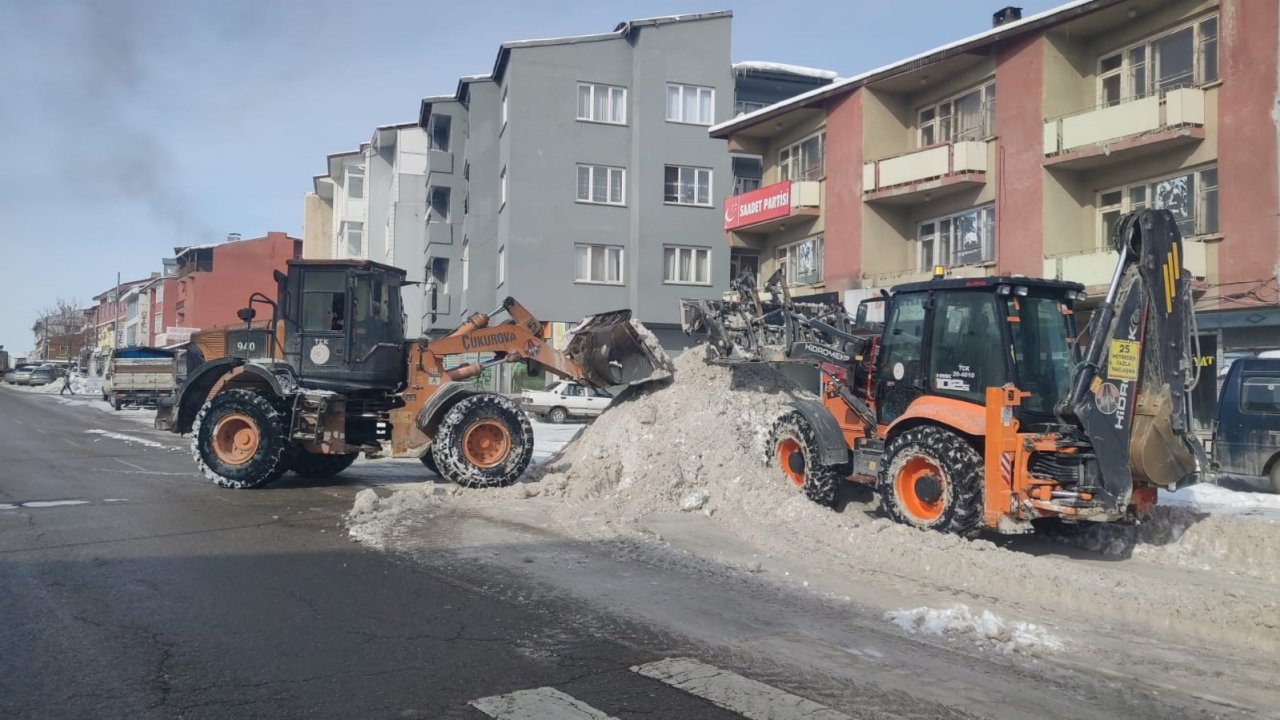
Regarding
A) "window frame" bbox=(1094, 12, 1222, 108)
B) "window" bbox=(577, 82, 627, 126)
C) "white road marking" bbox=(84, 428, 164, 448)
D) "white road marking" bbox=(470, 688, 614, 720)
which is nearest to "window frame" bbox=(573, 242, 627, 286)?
"window" bbox=(577, 82, 627, 126)

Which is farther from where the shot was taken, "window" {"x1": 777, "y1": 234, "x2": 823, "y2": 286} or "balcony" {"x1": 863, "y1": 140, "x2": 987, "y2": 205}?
"window" {"x1": 777, "y1": 234, "x2": 823, "y2": 286}

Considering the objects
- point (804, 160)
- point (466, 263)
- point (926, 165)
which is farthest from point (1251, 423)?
point (466, 263)

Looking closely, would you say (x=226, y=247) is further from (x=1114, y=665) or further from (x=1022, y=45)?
(x=1114, y=665)

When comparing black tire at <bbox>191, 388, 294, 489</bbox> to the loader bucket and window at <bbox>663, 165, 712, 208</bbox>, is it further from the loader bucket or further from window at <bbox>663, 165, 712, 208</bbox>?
window at <bbox>663, 165, 712, 208</bbox>

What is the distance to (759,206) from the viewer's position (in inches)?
1161

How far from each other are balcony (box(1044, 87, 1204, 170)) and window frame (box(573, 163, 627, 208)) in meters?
17.3

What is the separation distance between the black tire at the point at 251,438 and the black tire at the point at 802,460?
671cm

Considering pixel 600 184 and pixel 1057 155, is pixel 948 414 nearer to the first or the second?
pixel 1057 155

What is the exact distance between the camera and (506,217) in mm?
34062

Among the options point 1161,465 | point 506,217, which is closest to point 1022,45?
point 1161,465

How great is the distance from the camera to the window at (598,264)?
34688 millimetres

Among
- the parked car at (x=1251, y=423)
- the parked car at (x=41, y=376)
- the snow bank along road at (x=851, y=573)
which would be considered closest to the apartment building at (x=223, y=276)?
the parked car at (x=41, y=376)

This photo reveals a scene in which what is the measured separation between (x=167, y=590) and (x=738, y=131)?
25694 millimetres

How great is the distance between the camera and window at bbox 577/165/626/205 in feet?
114
